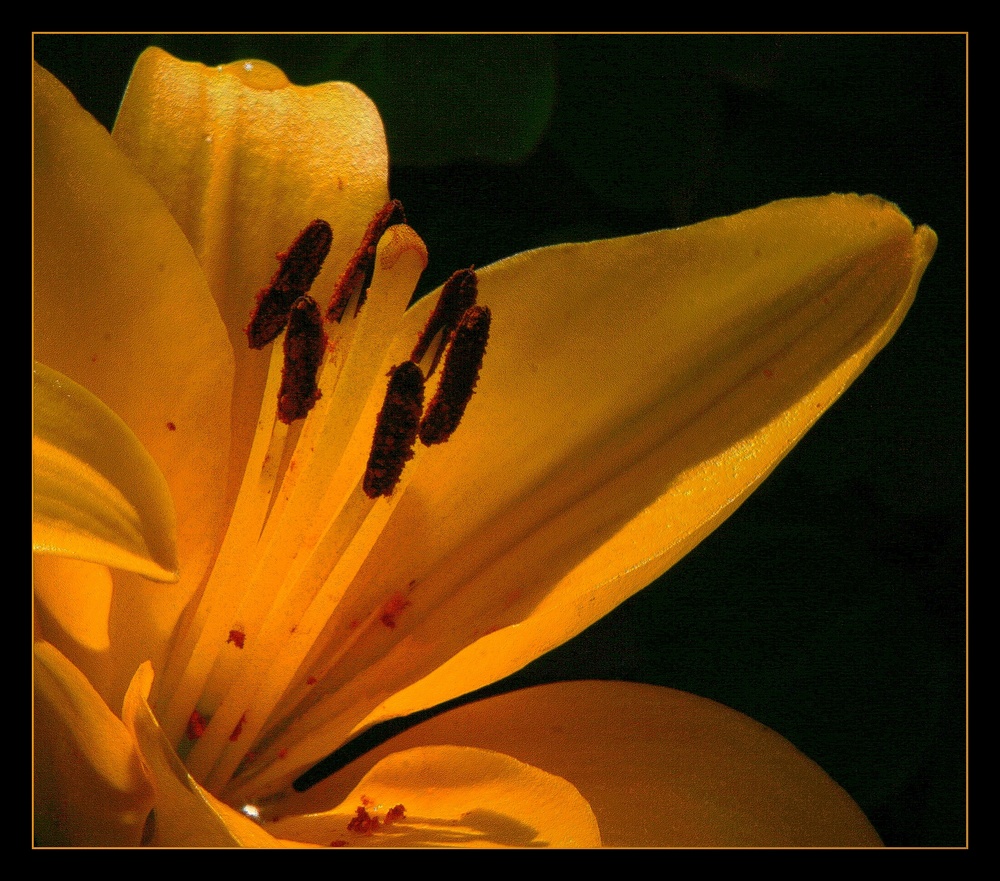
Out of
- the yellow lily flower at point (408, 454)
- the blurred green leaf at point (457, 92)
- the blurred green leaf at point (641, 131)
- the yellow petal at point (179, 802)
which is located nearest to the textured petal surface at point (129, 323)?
the yellow lily flower at point (408, 454)

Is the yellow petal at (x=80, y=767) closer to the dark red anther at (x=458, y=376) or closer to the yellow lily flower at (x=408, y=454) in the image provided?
the yellow lily flower at (x=408, y=454)

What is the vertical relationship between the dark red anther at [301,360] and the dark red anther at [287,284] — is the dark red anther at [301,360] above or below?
below

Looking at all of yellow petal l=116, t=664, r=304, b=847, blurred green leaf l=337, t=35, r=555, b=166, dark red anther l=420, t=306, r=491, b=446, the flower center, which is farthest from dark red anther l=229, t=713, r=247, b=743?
blurred green leaf l=337, t=35, r=555, b=166

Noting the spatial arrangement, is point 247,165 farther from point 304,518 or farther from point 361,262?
point 304,518

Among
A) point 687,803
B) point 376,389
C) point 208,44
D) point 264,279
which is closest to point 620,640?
point 687,803

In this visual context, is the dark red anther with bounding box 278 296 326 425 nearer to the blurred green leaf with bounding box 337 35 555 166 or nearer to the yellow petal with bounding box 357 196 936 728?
the yellow petal with bounding box 357 196 936 728

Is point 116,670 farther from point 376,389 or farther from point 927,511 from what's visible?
point 927,511
